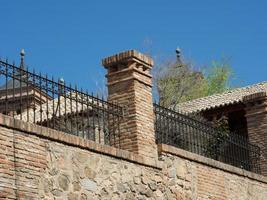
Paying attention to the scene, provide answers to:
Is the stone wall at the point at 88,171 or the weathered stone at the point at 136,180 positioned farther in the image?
the weathered stone at the point at 136,180

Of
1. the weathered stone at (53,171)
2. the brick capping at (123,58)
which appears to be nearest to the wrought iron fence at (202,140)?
the brick capping at (123,58)

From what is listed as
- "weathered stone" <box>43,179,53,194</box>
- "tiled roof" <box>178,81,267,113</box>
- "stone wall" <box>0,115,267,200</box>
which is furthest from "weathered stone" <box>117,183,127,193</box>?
"tiled roof" <box>178,81,267,113</box>

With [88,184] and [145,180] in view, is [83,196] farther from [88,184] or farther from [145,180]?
[145,180]

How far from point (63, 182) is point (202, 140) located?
4992 millimetres

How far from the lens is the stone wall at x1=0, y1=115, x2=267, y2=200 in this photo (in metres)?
6.68

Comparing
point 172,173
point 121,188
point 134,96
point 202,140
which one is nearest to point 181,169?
point 172,173

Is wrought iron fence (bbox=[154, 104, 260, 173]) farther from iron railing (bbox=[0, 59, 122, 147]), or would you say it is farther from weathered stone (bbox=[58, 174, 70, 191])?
weathered stone (bbox=[58, 174, 70, 191])

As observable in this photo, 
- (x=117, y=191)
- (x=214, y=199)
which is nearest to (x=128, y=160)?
(x=117, y=191)

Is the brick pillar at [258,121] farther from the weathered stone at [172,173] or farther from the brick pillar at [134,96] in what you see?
the brick pillar at [134,96]

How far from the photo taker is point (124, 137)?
9.28 m

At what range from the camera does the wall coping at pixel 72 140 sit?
6.75 metres

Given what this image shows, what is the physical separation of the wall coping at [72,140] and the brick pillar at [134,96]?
0.60 feet

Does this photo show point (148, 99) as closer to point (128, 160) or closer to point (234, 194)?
point (128, 160)

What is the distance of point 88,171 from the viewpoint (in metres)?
7.83
